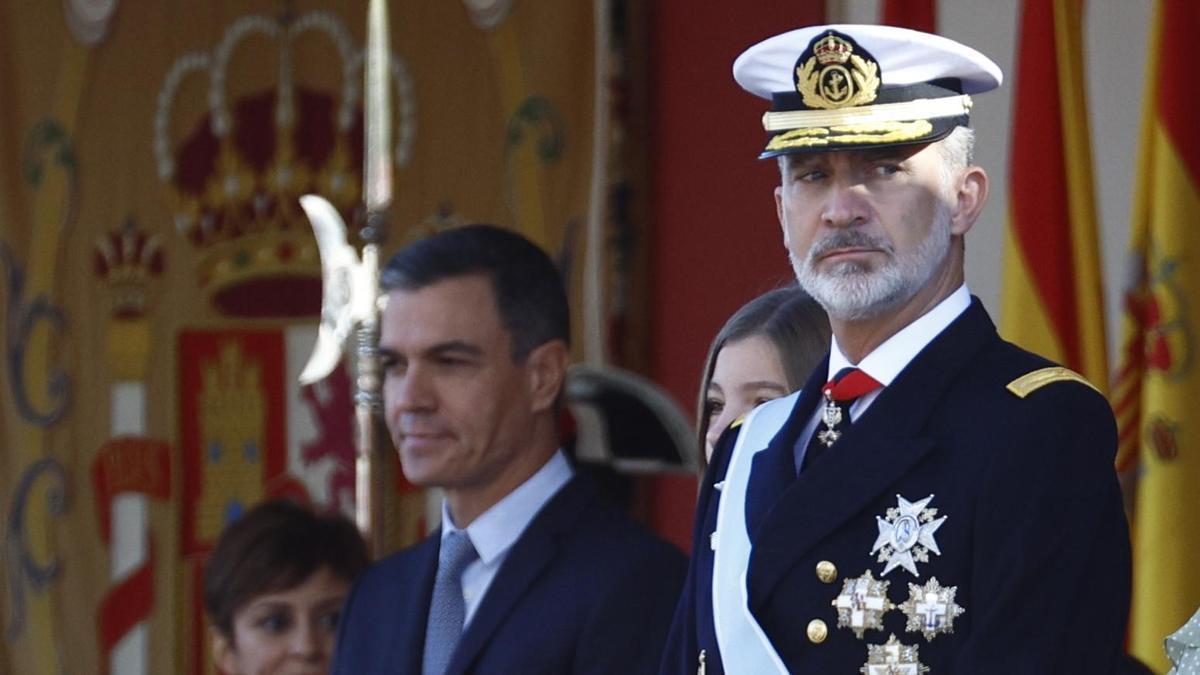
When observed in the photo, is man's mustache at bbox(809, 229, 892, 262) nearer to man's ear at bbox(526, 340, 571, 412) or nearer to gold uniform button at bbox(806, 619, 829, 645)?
gold uniform button at bbox(806, 619, 829, 645)

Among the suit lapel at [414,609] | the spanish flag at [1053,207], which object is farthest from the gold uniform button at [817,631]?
the spanish flag at [1053,207]

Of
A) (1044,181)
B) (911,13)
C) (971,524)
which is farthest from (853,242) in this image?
(911,13)

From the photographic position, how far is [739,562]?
6.41 feet

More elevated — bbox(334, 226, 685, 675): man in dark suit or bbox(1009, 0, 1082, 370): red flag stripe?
bbox(1009, 0, 1082, 370): red flag stripe

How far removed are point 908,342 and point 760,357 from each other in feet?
1.96

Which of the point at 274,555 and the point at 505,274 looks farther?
the point at 274,555

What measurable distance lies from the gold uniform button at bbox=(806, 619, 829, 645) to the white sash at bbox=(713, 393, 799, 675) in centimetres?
3

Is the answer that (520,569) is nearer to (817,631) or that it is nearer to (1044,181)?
(817,631)

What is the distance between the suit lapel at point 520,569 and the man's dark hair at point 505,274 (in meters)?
0.21

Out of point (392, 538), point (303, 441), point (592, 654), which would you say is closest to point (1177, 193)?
point (592, 654)

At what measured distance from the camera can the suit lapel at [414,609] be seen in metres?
2.62

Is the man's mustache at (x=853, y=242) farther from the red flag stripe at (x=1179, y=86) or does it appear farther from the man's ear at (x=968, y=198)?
the red flag stripe at (x=1179, y=86)

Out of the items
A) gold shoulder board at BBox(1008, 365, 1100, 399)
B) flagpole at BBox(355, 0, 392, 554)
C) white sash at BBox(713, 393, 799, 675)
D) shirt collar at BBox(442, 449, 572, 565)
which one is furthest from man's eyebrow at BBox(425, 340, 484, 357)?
gold shoulder board at BBox(1008, 365, 1100, 399)

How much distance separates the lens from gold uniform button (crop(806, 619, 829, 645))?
1.86 m
